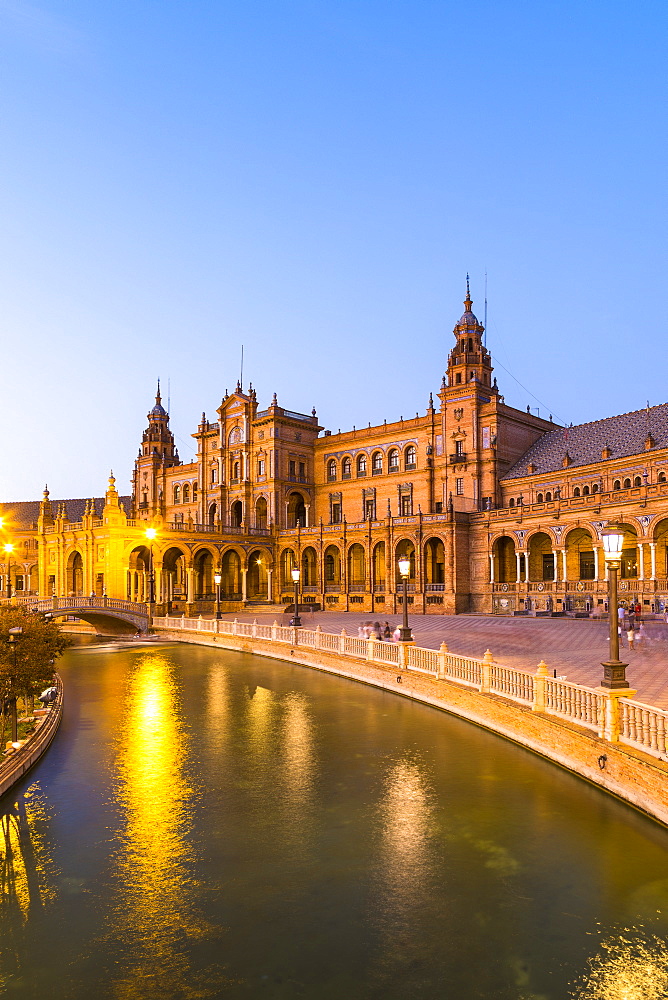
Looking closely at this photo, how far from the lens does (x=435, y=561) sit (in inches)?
2179

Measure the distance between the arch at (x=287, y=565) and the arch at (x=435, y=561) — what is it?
14345 millimetres

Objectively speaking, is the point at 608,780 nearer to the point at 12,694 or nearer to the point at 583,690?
the point at 583,690

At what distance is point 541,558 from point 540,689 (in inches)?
1432

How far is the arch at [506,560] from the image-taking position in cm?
4916

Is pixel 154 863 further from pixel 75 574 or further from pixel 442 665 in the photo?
pixel 75 574

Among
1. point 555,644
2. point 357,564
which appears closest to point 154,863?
point 555,644

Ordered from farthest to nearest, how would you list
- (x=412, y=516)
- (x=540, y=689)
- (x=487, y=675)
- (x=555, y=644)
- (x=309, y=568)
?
(x=309, y=568), (x=412, y=516), (x=555, y=644), (x=487, y=675), (x=540, y=689)

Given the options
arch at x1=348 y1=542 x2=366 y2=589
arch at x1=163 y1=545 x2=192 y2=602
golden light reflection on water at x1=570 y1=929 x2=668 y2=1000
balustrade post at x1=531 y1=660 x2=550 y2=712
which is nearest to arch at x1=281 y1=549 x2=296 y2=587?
arch at x1=348 y1=542 x2=366 y2=589

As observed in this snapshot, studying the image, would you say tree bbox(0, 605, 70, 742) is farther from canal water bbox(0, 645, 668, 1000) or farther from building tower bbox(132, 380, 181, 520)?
building tower bbox(132, 380, 181, 520)

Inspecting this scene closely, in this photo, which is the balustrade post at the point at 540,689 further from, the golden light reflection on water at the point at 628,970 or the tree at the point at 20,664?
the tree at the point at 20,664

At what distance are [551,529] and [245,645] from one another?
2237 centimetres

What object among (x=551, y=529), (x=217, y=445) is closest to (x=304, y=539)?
(x=217, y=445)

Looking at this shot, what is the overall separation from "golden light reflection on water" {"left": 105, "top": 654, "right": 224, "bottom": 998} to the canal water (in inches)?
1.2

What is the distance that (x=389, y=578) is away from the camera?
53.2 metres
